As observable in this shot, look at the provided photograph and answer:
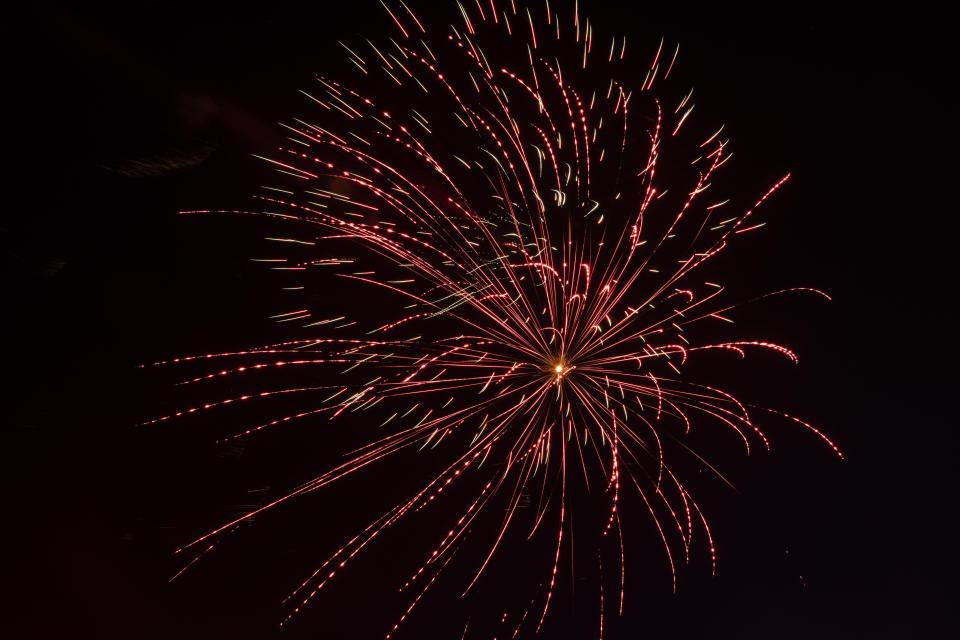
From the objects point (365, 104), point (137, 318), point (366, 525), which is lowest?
point (366, 525)

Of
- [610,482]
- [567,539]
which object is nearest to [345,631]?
[567,539]

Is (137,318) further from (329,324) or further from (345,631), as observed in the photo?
(345,631)

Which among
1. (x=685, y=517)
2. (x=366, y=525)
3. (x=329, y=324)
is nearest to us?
(x=329, y=324)

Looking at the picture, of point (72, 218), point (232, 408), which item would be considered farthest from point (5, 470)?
point (72, 218)

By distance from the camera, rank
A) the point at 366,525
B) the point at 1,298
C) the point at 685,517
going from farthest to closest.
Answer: the point at 685,517 → the point at 366,525 → the point at 1,298

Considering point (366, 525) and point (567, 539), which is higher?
point (366, 525)

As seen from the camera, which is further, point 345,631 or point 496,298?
point 345,631

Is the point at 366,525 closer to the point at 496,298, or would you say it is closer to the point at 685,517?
the point at 496,298
